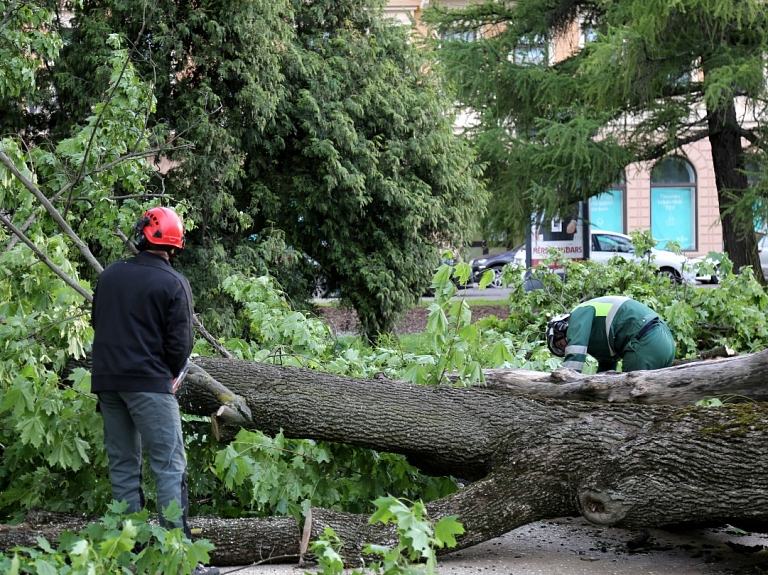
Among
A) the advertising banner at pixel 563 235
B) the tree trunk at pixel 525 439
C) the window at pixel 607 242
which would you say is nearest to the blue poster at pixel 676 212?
the window at pixel 607 242

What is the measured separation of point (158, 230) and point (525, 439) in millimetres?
1993

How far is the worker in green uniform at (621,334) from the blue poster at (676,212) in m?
25.1

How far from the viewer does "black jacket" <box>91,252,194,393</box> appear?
393cm

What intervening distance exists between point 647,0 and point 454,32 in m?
5.61

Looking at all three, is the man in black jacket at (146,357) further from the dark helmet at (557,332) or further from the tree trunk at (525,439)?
the dark helmet at (557,332)

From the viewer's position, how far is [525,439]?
454 centimetres

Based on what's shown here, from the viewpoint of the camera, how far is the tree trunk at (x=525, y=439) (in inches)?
163

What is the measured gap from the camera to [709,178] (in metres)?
30.0

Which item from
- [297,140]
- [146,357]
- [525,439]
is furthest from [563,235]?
[146,357]

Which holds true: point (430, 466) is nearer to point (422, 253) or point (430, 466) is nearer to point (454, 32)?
point (422, 253)

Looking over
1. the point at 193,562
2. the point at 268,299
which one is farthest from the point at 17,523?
the point at 268,299

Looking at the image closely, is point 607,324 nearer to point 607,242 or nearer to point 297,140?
point 297,140

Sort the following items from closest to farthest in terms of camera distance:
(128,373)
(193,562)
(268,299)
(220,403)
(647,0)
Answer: (193,562) → (128,373) → (220,403) → (268,299) → (647,0)

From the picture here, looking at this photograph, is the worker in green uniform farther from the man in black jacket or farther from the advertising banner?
the advertising banner
